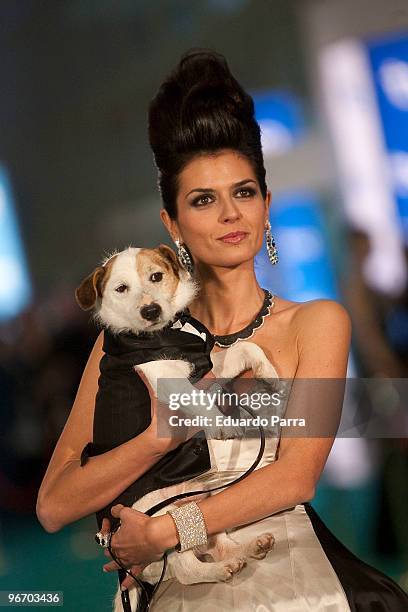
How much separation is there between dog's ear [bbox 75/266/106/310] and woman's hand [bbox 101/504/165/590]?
0.46 metres

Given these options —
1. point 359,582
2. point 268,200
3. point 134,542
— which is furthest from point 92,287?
point 359,582

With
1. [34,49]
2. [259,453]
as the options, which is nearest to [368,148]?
[259,453]

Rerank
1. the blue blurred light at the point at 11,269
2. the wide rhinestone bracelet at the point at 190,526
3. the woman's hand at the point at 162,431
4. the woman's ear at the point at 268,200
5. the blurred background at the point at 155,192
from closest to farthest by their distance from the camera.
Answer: the wide rhinestone bracelet at the point at 190,526 → the woman's hand at the point at 162,431 → the woman's ear at the point at 268,200 → the blurred background at the point at 155,192 → the blue blurred light at the point at 11,269

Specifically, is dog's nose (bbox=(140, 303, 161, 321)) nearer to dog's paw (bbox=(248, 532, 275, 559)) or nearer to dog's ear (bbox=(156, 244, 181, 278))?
dog's ear (bbox=(156, 244, 181, 278))

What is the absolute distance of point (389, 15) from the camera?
208 centimetres

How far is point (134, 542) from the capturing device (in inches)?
69.7

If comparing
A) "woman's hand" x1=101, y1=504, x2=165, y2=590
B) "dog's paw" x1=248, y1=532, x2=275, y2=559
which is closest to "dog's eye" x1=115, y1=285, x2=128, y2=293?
"woman's hand" x1=101, y1=504, x2=165, y2=590

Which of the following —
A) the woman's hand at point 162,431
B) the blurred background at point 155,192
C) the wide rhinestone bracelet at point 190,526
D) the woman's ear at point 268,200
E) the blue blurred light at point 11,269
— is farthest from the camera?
the blue blurred light at point 11,269

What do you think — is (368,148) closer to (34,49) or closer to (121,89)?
(121,89)

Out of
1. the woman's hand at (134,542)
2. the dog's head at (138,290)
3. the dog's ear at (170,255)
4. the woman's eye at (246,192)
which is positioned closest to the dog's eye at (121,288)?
the dog's head at (138,290)

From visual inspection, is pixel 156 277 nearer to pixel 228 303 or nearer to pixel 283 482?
pixel 228 303

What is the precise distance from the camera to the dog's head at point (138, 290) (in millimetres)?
1824

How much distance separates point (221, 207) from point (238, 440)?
520 millimetres

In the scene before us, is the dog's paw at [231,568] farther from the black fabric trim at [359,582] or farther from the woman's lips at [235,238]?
the woman's lips at [235,238]
